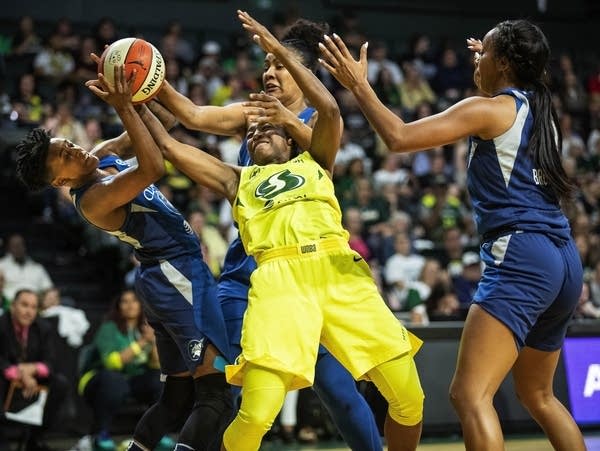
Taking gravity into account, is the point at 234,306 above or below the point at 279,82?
below

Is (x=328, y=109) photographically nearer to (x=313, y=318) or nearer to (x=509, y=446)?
(x=313, y=318)

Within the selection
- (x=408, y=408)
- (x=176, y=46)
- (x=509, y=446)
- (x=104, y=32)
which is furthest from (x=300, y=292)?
(x=176, y=46)

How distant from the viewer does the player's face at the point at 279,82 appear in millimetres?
5254

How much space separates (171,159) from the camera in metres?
4.71

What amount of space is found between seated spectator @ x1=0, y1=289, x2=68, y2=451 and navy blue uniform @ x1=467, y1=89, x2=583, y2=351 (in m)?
4.58

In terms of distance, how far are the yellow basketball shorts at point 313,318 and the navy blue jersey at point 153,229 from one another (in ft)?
2.38

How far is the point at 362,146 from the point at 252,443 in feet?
31.9

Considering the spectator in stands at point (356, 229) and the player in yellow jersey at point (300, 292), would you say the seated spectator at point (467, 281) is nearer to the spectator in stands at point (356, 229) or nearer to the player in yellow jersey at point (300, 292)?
the spectator in stands at point (356, 229)

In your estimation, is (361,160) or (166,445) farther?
(361,160)

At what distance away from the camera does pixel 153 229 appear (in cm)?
509

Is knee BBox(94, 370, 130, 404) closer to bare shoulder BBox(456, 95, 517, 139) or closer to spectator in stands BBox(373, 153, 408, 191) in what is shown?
bare shoulder BBox(456, 95, 517, 139)

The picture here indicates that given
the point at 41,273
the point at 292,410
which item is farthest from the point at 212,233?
the point at 292,410

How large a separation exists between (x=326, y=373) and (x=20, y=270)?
571 cm

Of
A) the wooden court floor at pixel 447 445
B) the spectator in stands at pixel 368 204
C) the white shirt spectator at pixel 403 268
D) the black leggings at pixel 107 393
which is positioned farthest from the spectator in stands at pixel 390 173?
the black leggings at pixel 107 393
